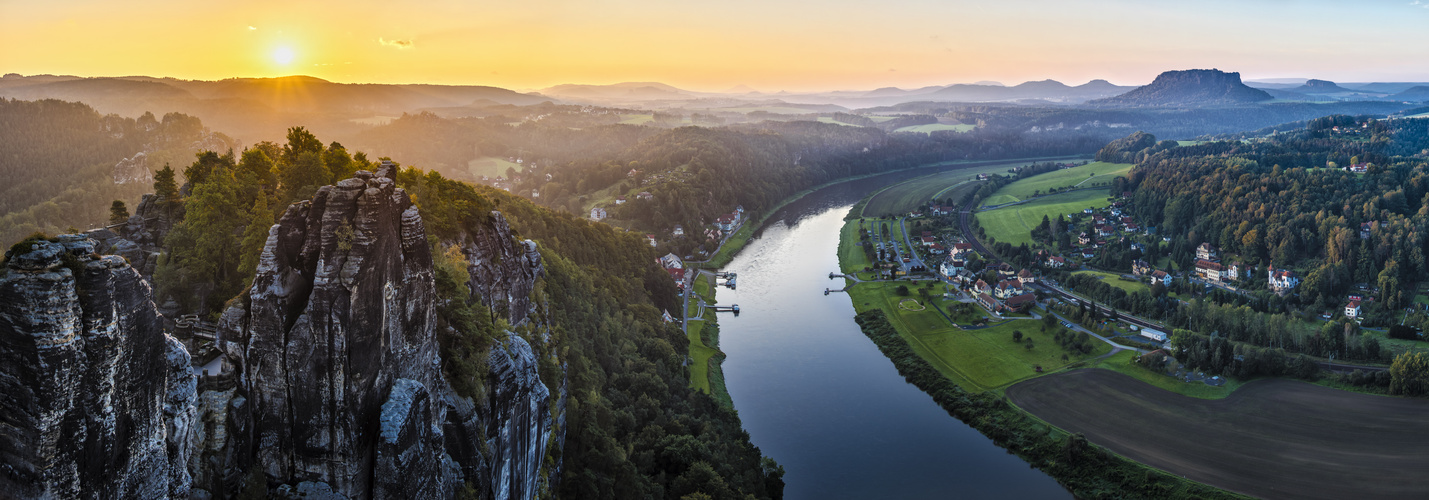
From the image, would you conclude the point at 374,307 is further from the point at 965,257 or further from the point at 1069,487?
the point at 965,257

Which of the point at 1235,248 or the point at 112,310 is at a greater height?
the point at 112,310

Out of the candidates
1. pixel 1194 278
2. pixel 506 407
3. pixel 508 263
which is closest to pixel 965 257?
pixel 1194 278

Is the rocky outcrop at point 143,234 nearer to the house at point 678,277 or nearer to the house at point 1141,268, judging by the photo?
the house at point 678,277

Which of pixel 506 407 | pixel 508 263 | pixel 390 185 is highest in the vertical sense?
pixel 390 185

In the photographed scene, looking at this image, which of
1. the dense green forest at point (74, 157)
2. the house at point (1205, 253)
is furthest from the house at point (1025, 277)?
the dense green forest at point (74, 157)

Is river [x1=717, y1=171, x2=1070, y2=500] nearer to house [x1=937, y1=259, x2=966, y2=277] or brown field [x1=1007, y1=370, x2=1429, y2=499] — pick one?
brown field [x1=1007, y1=370, x2=1429, y2=499]

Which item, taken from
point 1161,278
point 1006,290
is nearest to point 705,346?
point 1006,290
